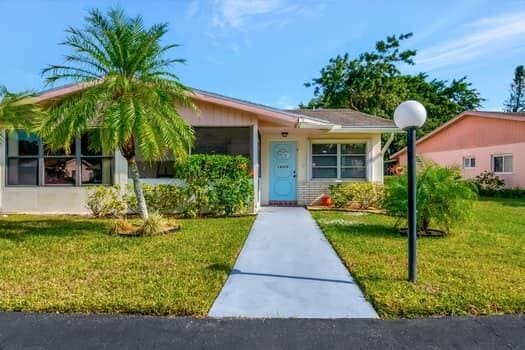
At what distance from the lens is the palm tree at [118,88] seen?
300 inches

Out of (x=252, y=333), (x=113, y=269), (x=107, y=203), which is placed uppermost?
(x=107, y=203)

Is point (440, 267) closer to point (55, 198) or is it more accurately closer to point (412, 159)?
point (412, 159)

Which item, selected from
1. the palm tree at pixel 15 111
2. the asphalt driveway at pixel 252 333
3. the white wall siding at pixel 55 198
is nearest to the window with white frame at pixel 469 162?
the white wall siding at pixel 55 198

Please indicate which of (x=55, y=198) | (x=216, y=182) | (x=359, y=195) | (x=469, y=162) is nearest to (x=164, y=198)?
(x=216, y=182)

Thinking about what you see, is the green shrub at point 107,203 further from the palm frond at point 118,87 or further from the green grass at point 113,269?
the palm frond at point 118,87

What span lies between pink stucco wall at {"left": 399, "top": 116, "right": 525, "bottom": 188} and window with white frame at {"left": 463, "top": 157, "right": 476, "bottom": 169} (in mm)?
192

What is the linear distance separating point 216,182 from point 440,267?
6605 millimetres

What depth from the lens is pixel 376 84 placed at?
103 feet

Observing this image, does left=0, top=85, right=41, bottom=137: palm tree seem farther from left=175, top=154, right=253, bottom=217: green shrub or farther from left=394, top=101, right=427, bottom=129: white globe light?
left=394, top=101, right=427, bottom=129: white globe light

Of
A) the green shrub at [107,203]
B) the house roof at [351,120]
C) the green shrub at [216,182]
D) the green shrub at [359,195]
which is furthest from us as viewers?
the house roof at [351,120]

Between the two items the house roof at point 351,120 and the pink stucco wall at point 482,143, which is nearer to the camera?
the house roof at point 351,120

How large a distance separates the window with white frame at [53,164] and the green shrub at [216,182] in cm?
283

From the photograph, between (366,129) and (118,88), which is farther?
(366,129)

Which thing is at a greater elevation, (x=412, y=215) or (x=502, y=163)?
(x=502, y=163)
